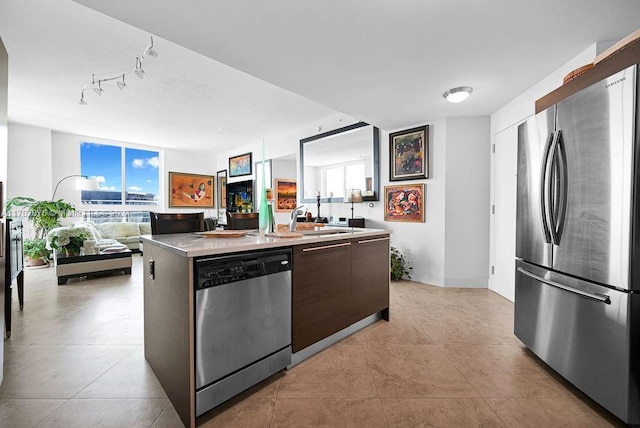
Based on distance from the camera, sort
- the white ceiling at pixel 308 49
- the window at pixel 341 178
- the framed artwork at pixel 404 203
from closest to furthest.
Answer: the white ceiling at pixel 308 49 < the framed artwork at pixel 404 203 < the window at pixel 341 178

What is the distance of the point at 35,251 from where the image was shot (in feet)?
15.5

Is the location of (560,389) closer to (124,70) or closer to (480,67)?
(480,67)

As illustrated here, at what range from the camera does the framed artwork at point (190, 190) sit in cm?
757

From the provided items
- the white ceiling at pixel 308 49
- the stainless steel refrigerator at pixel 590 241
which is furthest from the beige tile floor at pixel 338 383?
the white ceiling at pixel 308 49

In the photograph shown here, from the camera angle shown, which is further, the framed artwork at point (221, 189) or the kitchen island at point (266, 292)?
the framed artwork at point (221, 189)

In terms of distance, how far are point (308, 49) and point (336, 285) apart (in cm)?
187

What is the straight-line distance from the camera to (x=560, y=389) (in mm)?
1676

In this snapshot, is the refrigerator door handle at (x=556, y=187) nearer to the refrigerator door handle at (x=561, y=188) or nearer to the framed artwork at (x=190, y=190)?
the refrigerator door handle at (x=561, y=188)

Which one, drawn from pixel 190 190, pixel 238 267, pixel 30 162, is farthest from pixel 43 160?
pixel 238 267

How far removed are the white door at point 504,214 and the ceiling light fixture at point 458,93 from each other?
811 mm

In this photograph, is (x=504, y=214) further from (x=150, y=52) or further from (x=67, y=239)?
(x=67, y=239)

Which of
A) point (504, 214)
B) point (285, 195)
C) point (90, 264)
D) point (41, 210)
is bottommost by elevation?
point (90, 264)

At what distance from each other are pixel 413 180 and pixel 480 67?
188 cm

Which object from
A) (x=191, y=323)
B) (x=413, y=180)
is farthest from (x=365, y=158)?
(x=191, y=323)
